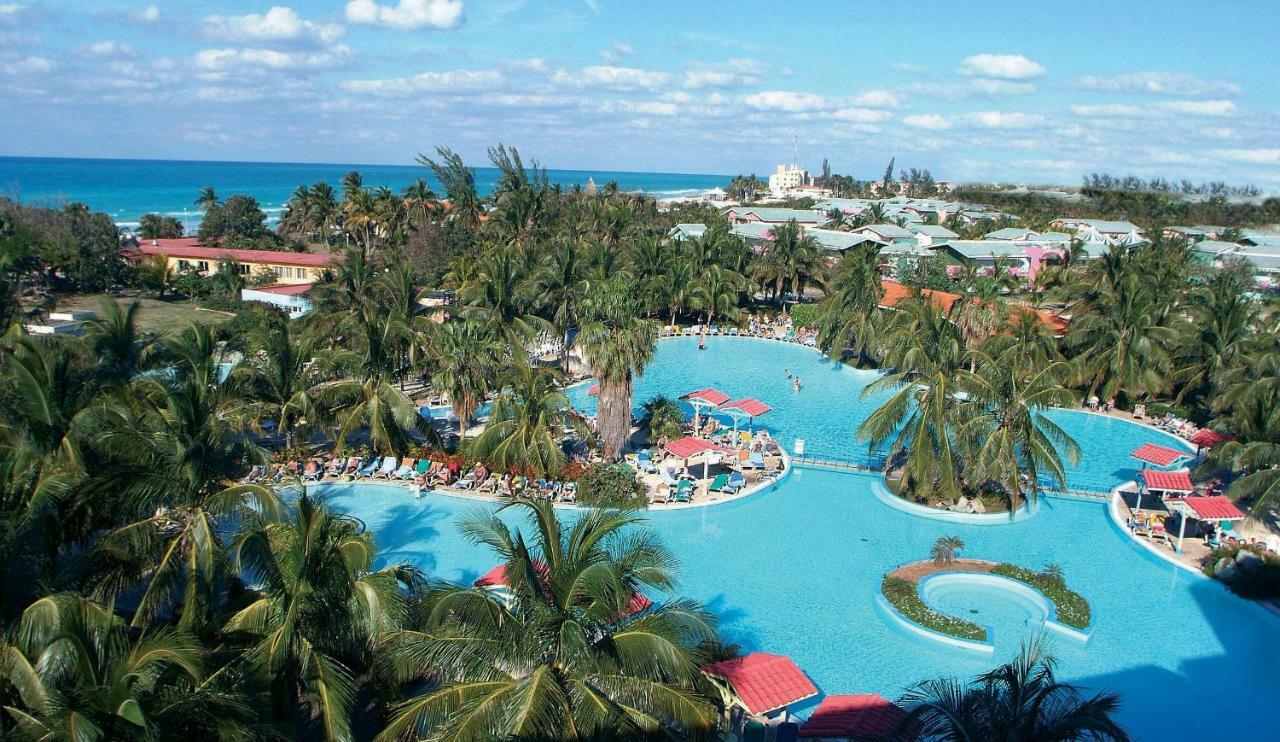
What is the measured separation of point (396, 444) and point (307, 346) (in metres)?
3.35

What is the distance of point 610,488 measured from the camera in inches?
745

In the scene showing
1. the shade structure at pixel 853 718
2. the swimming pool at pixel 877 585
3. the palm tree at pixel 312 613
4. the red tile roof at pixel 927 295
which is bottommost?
the swimming pool at pixel 877 585

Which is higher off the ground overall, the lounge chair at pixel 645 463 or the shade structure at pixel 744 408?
the shade structure at pixel 744 408

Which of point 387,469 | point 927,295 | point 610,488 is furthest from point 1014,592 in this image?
point 927,295

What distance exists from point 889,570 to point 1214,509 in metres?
7.54

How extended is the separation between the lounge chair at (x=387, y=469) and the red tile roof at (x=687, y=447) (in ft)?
23.4

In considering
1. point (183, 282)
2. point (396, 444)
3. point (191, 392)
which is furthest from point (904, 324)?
point (183, 282)

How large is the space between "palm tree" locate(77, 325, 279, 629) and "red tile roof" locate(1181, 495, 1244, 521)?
18.7 metres

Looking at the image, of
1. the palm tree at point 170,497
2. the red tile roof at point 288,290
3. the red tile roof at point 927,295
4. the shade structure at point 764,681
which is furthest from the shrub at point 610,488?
the red tile roof at point 288,290

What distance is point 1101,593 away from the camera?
16.2 m

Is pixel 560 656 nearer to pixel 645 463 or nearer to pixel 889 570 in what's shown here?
pixel 889 570

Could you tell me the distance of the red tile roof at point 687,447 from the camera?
2012 centimetres

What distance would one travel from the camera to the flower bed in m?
14.3

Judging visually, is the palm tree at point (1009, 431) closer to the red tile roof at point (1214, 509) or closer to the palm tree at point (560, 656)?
the red tile roof at point (1214, 509)
